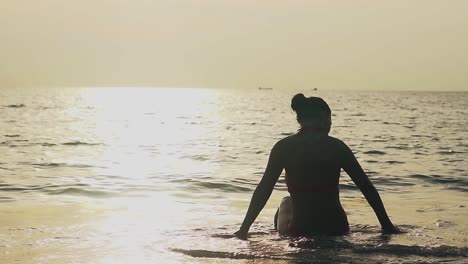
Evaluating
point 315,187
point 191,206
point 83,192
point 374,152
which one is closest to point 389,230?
point 315,187

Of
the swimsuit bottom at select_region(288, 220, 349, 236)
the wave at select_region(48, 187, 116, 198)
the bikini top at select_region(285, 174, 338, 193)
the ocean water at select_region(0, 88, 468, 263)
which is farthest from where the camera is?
the wave at select_region(48, 187, 116, 198)

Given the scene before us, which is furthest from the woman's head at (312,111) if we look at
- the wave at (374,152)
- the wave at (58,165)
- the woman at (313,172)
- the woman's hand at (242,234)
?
the wave at (374,152)

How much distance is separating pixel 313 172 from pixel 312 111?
0.67 meters

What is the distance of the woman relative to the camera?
23.5 feet

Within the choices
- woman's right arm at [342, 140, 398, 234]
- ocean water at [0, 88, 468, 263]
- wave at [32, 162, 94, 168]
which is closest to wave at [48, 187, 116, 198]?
ocean water at [0, 88, 468, 263]

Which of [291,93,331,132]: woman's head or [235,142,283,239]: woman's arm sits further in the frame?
[235,142,283,239]: woman's arm

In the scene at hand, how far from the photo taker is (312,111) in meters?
7.13

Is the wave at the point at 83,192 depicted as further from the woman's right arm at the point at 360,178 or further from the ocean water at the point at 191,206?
the woman's right arm at the point at 360,178

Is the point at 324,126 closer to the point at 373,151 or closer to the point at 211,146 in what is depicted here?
the point at 373,151

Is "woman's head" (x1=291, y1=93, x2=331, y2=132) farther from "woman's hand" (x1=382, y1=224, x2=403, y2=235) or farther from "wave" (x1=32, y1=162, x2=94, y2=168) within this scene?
"wave" (x1=32, y1=162, x2=94, y2=168)

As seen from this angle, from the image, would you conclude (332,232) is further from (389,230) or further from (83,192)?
(83,192)

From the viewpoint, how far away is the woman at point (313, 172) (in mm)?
7148

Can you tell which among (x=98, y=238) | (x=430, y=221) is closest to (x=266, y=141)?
(x=430, y=221)

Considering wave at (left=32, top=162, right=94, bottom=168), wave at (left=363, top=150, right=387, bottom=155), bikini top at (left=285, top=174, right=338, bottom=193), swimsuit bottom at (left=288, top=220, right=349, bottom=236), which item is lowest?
wave at (left=363, top=150, right=387, bottom=155)
